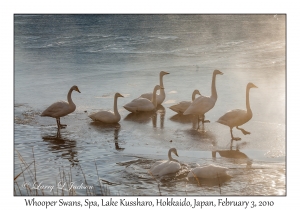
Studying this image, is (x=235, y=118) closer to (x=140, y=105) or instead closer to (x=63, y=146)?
(x=140, y=105)

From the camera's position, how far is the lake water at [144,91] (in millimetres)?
9445

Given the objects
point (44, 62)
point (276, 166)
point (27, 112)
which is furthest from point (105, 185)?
point (44, 62)

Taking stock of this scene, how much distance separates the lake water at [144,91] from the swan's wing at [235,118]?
0.40 meters

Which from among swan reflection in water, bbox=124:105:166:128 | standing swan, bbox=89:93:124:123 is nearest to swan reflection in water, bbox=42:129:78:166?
standing swan, bbox=89:93:124:123

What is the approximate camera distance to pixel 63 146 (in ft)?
37.4

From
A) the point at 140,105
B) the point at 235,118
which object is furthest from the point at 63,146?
the point at 235,118

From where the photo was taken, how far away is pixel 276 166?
32.0 feet

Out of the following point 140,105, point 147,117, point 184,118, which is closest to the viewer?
point 184,118

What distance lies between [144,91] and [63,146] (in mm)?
5986

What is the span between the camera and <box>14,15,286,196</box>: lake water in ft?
31.0

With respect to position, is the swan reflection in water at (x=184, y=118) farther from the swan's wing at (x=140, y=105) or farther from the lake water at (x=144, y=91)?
the swan's wing at (x=140, y=105)

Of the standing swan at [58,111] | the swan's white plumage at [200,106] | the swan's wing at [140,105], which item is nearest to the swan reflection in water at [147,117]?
the swan's wing at [140,105]

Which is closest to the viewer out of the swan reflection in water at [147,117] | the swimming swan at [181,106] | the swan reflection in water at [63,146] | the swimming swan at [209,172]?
the swimming swan at [209,172]

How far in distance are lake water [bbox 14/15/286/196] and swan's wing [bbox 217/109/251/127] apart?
395mm
